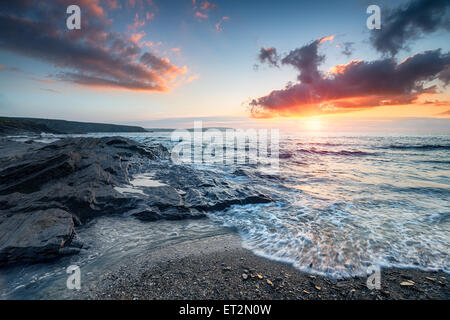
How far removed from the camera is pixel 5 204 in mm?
4898

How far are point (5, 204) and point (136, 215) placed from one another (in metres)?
3.31

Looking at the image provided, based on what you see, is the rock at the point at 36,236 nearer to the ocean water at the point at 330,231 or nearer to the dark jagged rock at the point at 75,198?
the dark jagged rock at the point at 75,198

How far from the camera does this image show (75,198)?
5371 millimetres

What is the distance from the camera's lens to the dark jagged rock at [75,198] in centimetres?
367

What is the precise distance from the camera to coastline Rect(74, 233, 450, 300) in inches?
110

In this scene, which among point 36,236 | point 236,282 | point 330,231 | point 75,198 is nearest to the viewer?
point 236,282

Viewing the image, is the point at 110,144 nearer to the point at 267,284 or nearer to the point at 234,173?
the point at 234,173

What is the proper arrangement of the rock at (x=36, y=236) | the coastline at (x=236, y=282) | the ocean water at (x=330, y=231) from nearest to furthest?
the coastline at (x=236, y=282)
the rock at (x=36, y=236)
the ocean water at (x=330, y=231)

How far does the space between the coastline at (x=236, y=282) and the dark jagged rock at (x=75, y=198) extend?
1.60 m

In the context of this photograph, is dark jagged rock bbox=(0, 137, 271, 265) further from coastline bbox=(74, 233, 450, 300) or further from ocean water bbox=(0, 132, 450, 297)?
coastline bbox=(74, 233, 450, 300)

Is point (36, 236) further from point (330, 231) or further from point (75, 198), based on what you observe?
point (330, 231)

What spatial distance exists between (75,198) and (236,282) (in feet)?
17.1

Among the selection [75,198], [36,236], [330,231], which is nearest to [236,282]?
[330,231]

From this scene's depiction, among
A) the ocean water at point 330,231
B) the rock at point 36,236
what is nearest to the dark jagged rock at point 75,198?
the rock at point 36,236
